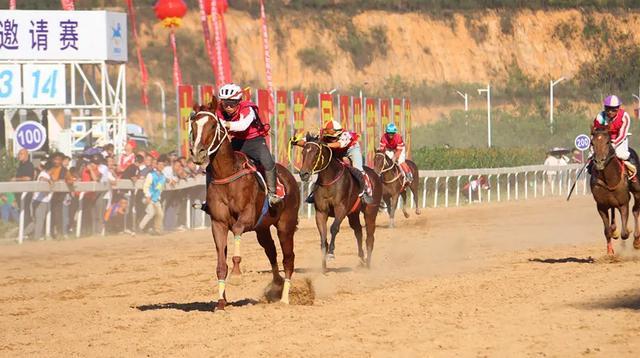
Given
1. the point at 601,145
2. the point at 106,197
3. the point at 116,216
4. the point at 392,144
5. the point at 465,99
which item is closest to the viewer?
the point at 601,145

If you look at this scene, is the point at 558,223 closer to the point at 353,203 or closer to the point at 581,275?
the point at 353,203

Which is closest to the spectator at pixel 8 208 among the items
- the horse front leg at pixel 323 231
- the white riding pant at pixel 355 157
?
the white riding pant at pixel 355 157

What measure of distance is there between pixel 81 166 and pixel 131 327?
1427 cm

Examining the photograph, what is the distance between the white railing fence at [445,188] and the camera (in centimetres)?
2362

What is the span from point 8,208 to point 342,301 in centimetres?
1129

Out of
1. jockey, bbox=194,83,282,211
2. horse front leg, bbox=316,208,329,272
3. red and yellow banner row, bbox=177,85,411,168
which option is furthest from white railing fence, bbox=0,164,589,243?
jockey, bbox=194,83,282,211

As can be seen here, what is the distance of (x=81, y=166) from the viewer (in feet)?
84.2

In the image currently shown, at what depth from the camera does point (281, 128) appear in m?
31.5

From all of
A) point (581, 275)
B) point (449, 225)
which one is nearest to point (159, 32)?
point (449, 225)

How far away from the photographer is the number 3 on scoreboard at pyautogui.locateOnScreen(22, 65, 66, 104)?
32562 millimetres

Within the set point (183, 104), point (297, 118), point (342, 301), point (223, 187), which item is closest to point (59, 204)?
point (183, 104)

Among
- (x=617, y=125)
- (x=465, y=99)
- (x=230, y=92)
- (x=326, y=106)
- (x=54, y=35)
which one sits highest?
(x=465, y=99)

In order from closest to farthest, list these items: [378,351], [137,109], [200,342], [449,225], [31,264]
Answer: [378,351] < [200,342] < [31,264] < [449,225] < [137,109]

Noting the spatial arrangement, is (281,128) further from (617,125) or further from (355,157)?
(617,125)
